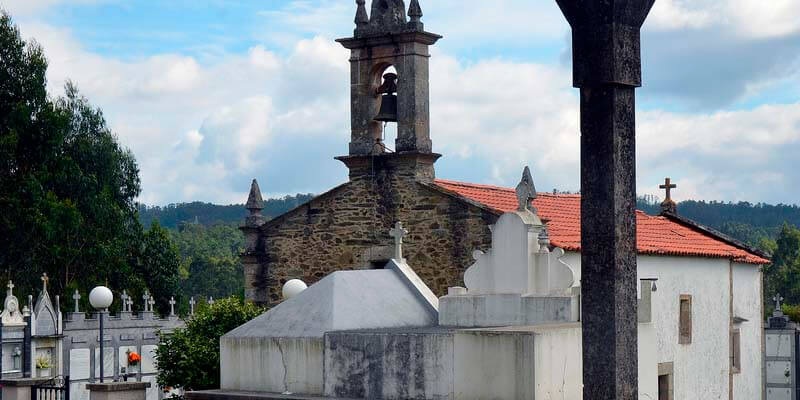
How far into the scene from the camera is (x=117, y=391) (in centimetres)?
1579

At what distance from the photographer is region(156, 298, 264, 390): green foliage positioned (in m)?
19.3

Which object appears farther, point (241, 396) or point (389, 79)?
point (389, 79)

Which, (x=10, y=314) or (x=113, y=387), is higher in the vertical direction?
(x=10, y=314)

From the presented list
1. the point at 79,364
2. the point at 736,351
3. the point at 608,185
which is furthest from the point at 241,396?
the point at 79,364

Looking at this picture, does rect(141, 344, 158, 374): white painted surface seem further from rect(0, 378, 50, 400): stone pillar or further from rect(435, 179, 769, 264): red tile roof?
rect(0, 378, 50, 400): stone pillar

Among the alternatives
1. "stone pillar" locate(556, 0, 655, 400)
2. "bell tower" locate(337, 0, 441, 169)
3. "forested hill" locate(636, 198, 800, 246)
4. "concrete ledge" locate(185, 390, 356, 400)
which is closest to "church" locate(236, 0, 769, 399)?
"bell tower" locate(337, 0, 441, 169)

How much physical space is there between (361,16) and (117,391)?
397 inches

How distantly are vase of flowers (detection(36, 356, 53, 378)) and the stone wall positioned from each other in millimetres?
6521

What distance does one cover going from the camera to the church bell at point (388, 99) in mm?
22828

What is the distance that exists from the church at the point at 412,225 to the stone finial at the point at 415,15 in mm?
30

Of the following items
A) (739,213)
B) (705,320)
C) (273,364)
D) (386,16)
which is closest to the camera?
(273,364)

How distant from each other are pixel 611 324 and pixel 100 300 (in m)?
14.5

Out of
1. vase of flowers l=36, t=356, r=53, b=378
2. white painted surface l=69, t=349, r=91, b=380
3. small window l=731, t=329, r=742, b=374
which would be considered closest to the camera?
small window l=731, t=329, r=742, b=374

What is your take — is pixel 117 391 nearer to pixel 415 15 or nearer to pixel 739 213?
pixel 415 15
